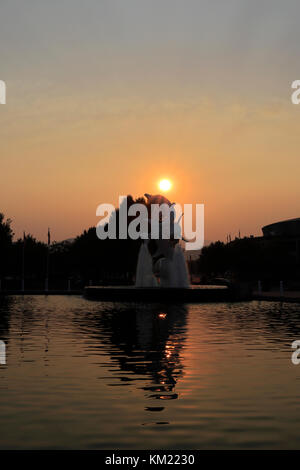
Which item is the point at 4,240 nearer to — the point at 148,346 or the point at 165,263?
the point at 165,263

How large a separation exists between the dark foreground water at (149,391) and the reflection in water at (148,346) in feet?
0.08

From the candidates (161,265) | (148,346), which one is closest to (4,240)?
(161,265)

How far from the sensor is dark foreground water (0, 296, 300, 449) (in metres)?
6.90

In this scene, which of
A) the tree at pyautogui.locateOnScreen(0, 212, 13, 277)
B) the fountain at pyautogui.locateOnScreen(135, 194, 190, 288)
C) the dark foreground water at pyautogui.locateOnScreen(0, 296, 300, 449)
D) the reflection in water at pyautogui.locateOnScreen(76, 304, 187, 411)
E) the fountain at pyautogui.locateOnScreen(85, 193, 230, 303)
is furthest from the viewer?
the tree at pyautogui.locateOnScreen(0, 212, 13, 277)

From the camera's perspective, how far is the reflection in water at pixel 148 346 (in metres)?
10.4

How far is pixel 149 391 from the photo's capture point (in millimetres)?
9578

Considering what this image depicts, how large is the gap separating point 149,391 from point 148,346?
593cm

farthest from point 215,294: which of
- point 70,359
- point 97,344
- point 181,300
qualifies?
point 70,359

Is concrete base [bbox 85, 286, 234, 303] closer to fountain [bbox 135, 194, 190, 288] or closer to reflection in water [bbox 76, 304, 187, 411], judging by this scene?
fountain [bbox 135, 194, 190, 288]

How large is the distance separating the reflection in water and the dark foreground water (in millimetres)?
25

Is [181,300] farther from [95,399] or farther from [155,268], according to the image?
[95,399]

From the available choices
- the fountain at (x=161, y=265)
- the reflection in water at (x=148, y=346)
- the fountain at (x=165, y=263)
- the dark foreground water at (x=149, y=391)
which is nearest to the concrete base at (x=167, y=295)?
the fountain at (x=161, y=265)

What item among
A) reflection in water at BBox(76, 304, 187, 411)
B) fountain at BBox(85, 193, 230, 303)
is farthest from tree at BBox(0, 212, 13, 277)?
reflection in water at BBox(76, 304, 187, 411)

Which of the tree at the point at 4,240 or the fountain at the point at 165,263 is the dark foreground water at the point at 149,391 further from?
the tree at the point at 4,240
